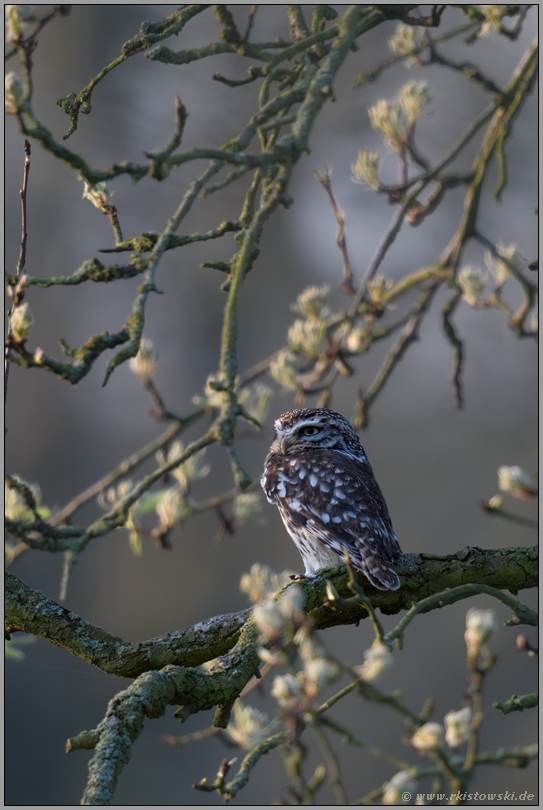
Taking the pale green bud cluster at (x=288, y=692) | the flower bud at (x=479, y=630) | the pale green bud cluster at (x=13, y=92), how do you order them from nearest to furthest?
1. the pale green bud cluster at (x=288, y=692)
2. the flower bud at (x=479, y=630)
3. the pale green bud cluster at (x=13, y=92)

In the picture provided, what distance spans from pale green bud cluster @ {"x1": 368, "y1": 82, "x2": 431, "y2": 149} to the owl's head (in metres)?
0.97

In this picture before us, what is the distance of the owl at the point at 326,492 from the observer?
1791 mm

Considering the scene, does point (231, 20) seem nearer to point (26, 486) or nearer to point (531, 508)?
point (26, 486)

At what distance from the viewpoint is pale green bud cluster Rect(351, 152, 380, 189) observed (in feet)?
7.75

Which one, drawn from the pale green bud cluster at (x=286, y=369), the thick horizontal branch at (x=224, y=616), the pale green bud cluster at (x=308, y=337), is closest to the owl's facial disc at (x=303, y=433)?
the pale green bud cluster at (x=286, y=369)

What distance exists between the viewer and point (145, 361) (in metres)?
2.31

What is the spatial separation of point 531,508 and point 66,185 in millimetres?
4705

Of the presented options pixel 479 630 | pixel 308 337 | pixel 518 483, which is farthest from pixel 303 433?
pixel 479 630

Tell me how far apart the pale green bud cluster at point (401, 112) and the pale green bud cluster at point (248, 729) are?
1889mm

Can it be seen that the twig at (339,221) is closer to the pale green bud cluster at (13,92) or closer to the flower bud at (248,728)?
the pale green bud cluster at (13,92)

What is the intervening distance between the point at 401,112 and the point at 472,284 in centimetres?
63

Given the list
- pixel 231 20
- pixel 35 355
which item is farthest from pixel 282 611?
pixel 231 20

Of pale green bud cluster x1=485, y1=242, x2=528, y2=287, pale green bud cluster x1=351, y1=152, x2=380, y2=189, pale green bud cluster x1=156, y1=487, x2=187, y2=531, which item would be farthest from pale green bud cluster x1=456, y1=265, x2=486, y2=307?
pale green bud cluster x1=156, y1=487, x2=187, y2=531

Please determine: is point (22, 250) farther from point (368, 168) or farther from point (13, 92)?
point (368, 168)
